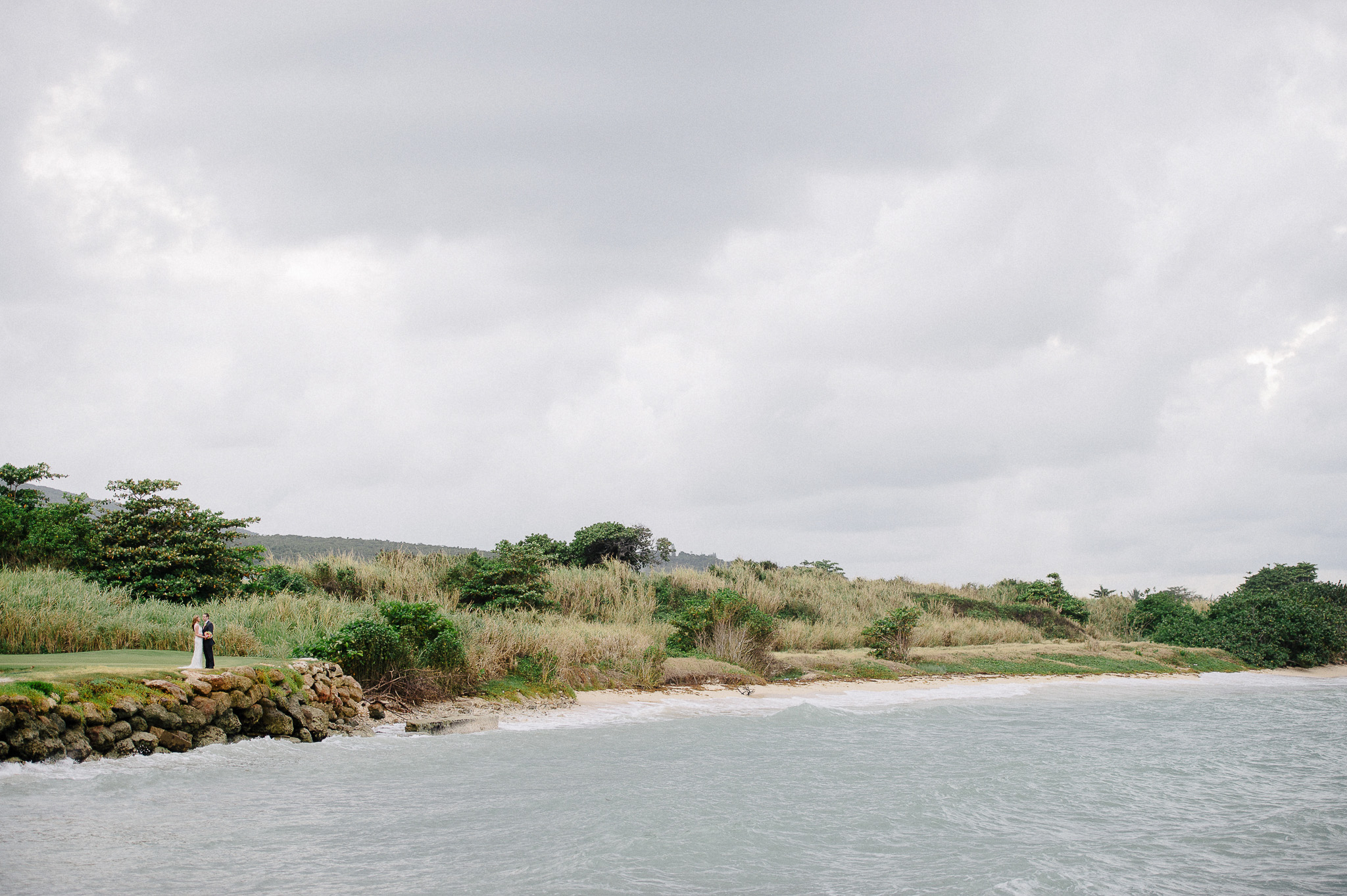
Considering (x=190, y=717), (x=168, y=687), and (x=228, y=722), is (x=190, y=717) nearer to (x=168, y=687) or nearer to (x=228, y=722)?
(x=168, y=687)

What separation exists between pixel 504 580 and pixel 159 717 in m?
13.6

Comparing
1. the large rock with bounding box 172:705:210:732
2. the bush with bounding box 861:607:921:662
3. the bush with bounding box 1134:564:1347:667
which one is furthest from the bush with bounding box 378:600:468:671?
the bush with bounding box 1134:564:1347:667

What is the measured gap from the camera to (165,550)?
17922 mm

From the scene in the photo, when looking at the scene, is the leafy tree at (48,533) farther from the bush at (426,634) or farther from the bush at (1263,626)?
the bush at (1263,626)

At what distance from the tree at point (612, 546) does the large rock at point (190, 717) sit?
2413cm

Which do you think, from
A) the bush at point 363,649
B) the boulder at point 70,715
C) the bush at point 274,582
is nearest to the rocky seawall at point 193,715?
the boulder at point 70,715

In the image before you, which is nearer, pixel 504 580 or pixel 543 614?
pixel 543 614

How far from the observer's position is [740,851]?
23.1 ft

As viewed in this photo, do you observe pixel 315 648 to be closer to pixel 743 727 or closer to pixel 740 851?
pixel 743 727

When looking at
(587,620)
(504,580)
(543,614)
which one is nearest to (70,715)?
(543,614)

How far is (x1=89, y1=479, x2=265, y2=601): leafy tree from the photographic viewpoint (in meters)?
17.6

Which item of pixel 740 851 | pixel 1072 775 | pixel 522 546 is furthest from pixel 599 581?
pixel 740 851

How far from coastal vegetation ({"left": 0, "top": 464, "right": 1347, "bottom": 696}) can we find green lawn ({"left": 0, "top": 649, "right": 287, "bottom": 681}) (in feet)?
3.41

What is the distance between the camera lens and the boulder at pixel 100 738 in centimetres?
879
